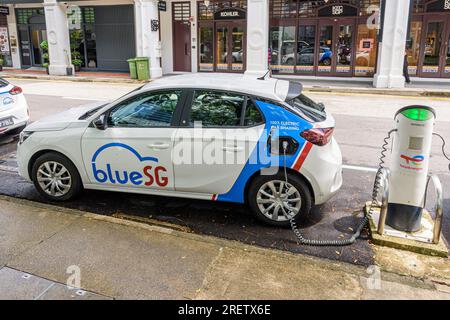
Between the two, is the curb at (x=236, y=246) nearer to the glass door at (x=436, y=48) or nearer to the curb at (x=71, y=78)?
the curb at (x=71, y=78)

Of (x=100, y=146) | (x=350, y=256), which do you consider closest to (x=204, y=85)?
(x=100, y=146)

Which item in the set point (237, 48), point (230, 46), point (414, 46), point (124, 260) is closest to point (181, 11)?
point (230, 46)

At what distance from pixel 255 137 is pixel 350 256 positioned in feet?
5.17

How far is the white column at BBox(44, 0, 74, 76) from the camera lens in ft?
72.5

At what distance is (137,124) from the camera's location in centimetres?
503

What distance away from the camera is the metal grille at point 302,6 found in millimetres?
18625

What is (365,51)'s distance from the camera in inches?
760

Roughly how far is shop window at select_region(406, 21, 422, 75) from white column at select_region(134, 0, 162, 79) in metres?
11.7

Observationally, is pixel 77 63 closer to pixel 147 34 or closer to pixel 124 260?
pixel 147 34

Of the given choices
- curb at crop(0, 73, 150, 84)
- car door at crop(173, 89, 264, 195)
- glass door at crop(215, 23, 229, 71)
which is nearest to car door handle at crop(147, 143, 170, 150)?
car door at crop(173, 89, 264, 195)

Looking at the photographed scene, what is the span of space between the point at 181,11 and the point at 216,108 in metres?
18.7

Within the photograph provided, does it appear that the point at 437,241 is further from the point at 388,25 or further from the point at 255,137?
the point at 388,25

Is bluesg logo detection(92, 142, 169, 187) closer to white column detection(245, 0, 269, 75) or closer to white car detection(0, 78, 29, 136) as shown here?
white car detection(0, 78, 29, 136)


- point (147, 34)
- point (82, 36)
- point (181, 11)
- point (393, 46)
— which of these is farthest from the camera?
point (82, 36)
